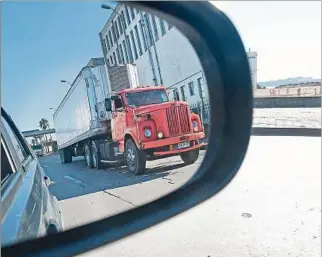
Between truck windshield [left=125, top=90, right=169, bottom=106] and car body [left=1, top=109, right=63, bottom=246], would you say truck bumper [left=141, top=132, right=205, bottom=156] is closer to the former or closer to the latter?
truck windshield [left=125, top=90, right=169, bottom=106]

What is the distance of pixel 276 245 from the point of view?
10.2ft

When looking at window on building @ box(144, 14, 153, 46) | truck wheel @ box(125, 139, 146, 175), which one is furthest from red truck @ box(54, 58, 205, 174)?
window on building @ box(144, 14, 153, 46)

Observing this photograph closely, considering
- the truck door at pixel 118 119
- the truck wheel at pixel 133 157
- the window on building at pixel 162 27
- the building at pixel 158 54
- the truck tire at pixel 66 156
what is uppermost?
the window on building at pixel 162 27

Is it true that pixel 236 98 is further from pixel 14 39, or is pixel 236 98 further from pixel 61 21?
pixel 14 39

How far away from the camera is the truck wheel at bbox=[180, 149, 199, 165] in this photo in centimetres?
181

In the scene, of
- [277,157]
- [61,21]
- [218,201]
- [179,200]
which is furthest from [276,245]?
[277,157]

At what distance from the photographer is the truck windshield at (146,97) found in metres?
1.69

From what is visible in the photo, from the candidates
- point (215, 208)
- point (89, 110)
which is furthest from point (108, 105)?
point (215, 208)

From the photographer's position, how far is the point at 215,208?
397 centimetres

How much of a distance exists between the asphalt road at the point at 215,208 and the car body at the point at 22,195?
2.5 inches

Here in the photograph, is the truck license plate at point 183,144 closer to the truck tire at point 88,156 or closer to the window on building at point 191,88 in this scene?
the window on building at point 191,88

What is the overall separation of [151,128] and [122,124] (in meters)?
0.14

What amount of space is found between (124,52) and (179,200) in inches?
28.0

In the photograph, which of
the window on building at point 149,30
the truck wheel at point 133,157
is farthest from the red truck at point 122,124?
the window on building at point 149,30
